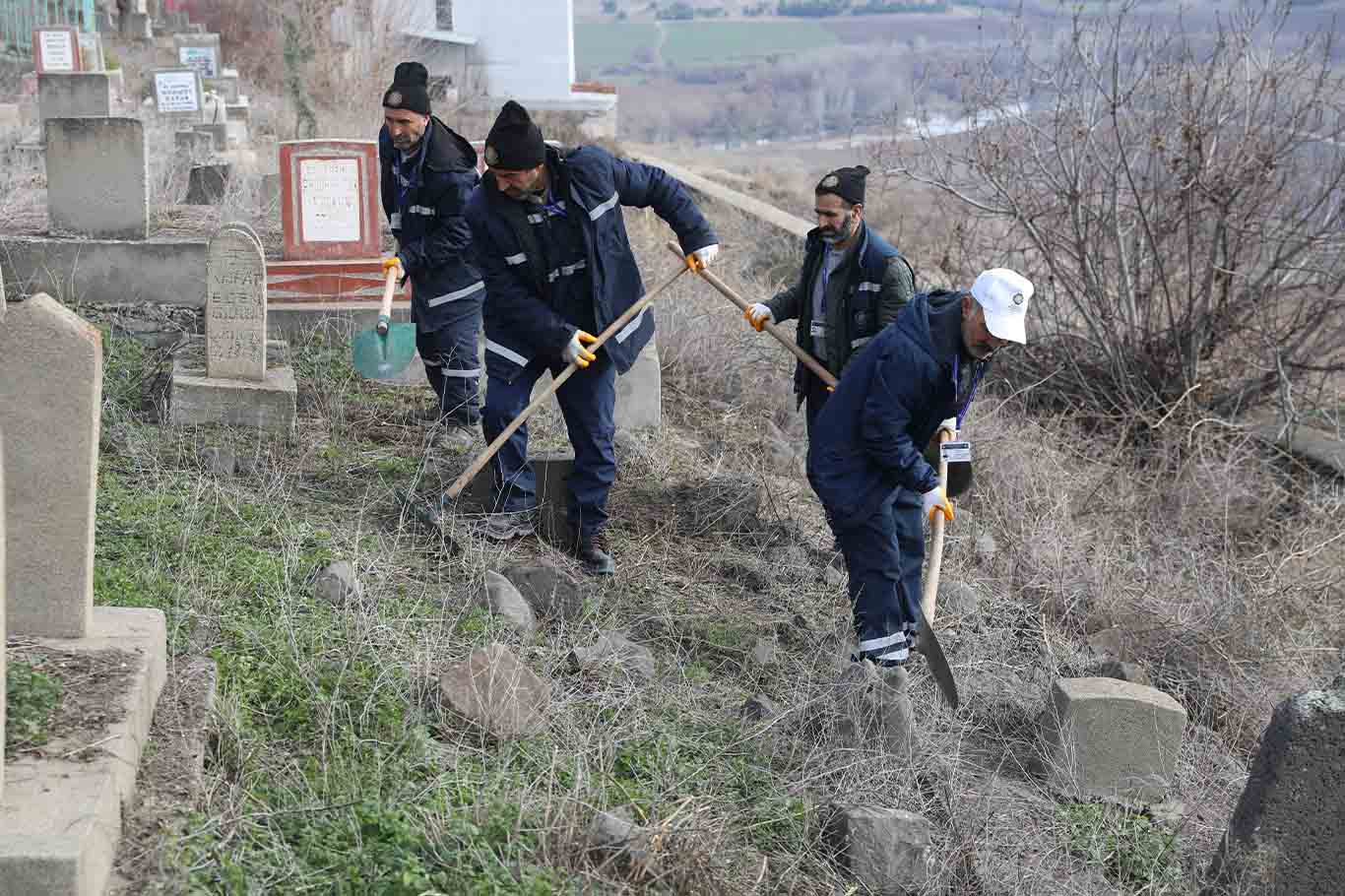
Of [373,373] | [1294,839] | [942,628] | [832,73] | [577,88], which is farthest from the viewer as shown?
[832,73]

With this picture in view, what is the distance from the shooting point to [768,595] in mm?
5965

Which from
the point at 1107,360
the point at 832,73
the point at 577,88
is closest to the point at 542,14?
the point at 577,88

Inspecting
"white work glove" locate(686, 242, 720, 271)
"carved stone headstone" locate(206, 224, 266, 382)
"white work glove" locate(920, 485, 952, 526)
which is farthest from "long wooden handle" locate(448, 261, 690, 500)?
"carved stone headstone" locate(206, 224, 266, 382)

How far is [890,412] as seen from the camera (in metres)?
4.69

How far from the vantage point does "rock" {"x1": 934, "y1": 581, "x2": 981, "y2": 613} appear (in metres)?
5.96

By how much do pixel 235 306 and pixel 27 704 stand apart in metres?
3.77

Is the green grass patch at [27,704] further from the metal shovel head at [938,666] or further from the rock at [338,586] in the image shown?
the metal shovel head at [938,666]

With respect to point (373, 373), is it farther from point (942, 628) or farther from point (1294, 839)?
point (1294, 839)

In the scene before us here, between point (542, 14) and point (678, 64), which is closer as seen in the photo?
point (542, 14)

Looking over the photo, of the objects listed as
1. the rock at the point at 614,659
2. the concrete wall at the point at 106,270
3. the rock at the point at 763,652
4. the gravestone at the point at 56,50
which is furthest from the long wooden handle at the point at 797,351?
the gravestone at the point at 56,50

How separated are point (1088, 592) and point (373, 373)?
3.65 m

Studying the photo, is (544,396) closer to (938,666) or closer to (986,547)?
(938,666)

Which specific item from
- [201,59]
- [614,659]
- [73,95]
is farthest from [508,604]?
[201,59]

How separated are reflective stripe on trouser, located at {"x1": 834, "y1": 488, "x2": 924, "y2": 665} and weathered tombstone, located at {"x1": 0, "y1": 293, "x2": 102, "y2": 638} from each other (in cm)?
266
